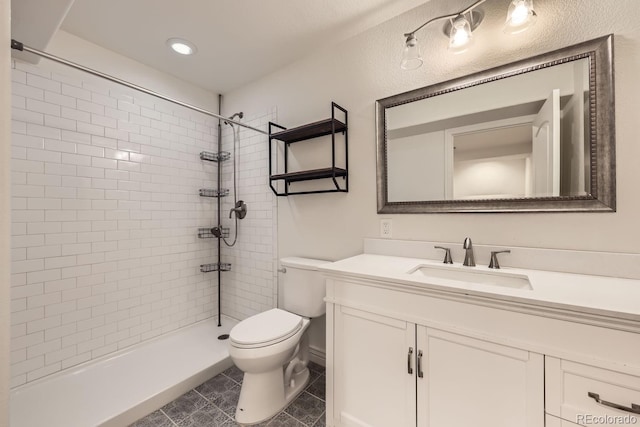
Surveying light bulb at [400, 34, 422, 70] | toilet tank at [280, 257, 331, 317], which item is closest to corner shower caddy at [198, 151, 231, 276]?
toilet tank at [280, 257, 331, 317]

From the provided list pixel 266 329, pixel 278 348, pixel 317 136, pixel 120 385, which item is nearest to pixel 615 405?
pixel 278 348

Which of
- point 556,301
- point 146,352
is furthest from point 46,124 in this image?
point 556,301

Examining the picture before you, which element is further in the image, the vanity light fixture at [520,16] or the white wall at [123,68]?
the white wall at [123,68]

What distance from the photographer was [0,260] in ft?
1.69

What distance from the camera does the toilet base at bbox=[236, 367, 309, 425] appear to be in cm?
149

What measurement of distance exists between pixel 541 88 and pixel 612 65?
0.78 feet

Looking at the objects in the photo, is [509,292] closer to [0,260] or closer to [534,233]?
[534,233]

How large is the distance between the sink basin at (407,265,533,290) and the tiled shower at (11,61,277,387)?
132cm

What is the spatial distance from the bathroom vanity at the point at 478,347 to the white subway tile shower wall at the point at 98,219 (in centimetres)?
171

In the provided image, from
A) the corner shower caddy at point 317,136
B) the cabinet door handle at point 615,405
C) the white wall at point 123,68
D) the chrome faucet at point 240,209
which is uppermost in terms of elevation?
the white wall at point 123,68

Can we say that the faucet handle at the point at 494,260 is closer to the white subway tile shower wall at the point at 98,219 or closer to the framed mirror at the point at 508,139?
the framed mirror at the point at 508,139

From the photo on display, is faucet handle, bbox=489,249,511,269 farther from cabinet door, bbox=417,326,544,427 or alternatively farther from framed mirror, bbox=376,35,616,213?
cabinet door, bbox=417,326,544,427

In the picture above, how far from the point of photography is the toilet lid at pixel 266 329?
147 cm

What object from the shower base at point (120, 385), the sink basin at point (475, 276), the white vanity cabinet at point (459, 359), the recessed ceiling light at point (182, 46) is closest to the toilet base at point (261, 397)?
the white vanity cabinet at point (459, 359)
